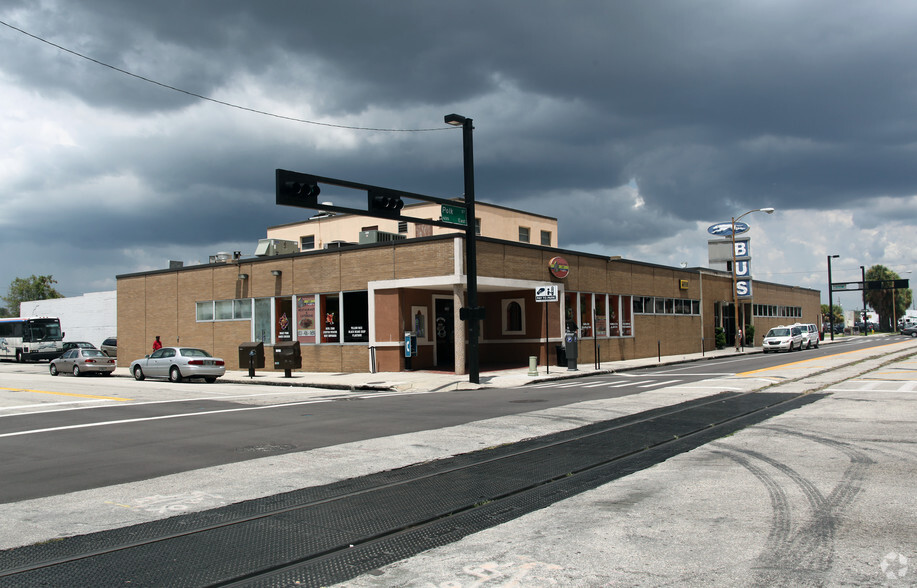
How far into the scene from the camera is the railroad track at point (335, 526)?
4.93 metres

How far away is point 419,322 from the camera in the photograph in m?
29.1

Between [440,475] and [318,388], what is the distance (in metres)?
16.2

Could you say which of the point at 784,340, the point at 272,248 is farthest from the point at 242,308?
the point at 784,340

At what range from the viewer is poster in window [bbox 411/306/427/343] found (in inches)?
1134

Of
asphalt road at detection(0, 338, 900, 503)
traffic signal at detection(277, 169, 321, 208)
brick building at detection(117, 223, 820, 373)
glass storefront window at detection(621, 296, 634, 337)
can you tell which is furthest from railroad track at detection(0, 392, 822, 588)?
glass storefront window at detection(621, 296, 634, 337)

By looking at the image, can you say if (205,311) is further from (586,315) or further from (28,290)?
(28,290)

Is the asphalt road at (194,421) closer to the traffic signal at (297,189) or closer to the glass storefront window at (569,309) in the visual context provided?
the traffic signal at (297,189)

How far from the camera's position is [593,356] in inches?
1314

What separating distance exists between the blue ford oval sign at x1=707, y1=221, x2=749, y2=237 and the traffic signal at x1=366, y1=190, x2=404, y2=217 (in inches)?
1347

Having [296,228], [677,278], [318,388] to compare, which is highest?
[296,228]

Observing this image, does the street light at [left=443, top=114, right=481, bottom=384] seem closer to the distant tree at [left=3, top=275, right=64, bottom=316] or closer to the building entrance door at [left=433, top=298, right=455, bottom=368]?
the building entrance door at [left=433, top=298, right=455, bottom=368]

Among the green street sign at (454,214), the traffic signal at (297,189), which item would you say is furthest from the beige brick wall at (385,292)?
the traffic signal at (297,189)

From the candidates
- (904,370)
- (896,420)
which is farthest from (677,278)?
(896,420)

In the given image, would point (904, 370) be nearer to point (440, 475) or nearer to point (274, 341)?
point (440, 475)
